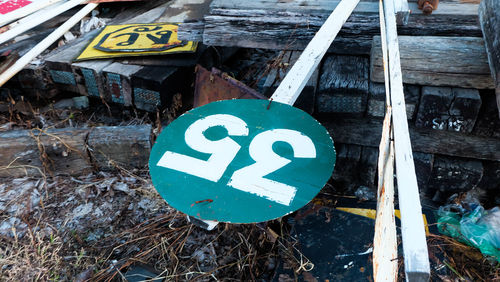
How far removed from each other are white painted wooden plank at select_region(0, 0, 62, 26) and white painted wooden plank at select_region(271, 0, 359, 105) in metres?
3.02

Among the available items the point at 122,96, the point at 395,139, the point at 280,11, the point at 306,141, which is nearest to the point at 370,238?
the point at 306,141

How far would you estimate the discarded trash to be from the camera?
7.68ft

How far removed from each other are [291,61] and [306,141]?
107 cm

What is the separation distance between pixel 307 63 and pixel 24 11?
3.15 metres

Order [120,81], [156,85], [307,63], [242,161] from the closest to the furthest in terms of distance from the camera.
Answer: [242,161] < [307,63] < [156,85] < [120,81]

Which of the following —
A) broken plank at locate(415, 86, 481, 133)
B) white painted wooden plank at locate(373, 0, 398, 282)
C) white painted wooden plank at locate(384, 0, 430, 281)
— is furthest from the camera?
broken plank at locate(415, 86, 481, 133)

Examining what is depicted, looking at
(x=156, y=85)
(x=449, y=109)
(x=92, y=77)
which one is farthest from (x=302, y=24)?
(x=92, y=77)

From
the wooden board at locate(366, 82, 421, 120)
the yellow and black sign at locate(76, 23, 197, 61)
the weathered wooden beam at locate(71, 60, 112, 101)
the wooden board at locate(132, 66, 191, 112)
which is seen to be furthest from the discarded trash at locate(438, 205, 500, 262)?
the weathered wooden beam at locate(71, 60, 112, 101)

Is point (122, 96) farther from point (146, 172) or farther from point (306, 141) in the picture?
point (306, 141)

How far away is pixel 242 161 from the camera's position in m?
1.65

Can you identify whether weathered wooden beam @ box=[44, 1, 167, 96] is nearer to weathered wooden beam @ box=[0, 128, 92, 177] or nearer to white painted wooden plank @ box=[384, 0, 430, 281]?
weathered wooden beam @ box=[0, 128, 92, 177]

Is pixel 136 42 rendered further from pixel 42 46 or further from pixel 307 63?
pixel 307 63

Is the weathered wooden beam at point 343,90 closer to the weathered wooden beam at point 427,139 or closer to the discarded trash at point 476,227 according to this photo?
the weathered wooden beam at point 427,139

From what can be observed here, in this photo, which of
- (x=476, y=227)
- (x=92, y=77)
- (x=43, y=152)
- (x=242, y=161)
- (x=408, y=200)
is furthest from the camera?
(x=92, y=77)
